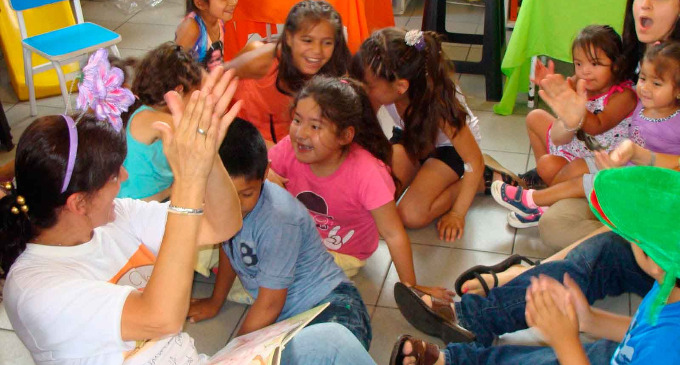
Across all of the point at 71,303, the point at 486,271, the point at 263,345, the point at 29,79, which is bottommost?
the point at 486,271

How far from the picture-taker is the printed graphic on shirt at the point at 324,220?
225cm

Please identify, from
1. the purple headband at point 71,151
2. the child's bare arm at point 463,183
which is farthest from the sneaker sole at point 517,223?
the purple headband at point 71,151

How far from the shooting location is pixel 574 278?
2010mm

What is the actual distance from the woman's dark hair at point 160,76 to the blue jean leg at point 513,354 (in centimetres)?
113

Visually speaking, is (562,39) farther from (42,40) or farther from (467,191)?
(42,40)

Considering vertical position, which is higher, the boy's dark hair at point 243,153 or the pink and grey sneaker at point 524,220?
the boy's dark hair at point 243,153

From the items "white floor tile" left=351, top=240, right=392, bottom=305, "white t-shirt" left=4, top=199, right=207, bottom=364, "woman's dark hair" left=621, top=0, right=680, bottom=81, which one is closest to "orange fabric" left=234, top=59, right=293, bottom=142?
"white floor tile" left=351, top=240, right=392, bottom=305

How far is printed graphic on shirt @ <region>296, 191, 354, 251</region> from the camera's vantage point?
225 cm

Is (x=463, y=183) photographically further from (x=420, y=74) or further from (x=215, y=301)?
(x=215, y=301)

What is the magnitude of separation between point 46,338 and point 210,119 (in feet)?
1.63

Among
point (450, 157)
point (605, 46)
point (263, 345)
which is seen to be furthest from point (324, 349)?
point (605, 46)

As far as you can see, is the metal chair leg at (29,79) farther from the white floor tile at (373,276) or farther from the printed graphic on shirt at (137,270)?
the printed graphic on shirt at (137,270)

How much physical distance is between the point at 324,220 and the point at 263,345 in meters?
0.84

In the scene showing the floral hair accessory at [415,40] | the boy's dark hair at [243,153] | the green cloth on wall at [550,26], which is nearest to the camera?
the boy's dark hair at [243,153]
